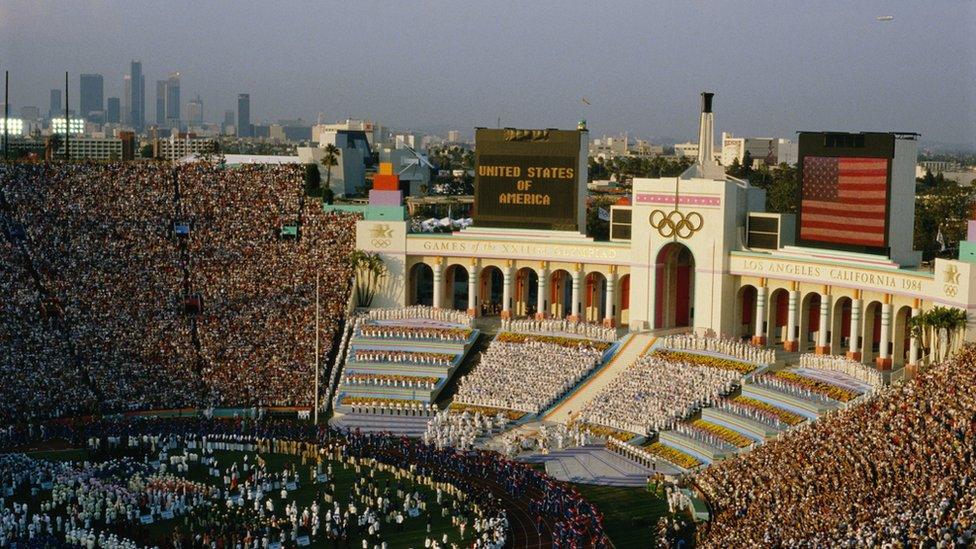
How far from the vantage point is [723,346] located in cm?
6506

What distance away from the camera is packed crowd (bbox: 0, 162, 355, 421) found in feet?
218

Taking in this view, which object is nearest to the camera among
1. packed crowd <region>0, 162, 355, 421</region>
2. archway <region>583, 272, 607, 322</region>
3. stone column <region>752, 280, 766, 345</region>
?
packed crowd <region>0, 162, 355, 421</region>

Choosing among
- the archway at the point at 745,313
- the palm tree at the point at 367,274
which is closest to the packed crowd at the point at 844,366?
the archway at the point at 745,313

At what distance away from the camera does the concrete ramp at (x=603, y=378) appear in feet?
207

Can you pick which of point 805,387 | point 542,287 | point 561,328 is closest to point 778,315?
point 561,328

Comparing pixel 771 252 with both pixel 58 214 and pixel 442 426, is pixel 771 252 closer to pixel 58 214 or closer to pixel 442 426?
pixel 442 426

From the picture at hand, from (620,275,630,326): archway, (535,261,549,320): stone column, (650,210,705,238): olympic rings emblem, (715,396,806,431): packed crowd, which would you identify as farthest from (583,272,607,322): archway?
(715,396,806,431): packed crowd

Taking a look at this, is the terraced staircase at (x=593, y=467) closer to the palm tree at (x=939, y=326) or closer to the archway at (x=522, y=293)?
the palm tree at (x=939, y=326)

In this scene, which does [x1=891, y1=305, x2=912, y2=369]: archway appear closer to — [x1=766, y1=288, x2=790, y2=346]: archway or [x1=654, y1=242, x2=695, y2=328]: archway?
[x1=766, y1=288, x2=790, y2=346]: archway

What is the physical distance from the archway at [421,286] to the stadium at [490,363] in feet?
1.00

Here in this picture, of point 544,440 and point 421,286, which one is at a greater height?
point 421,286

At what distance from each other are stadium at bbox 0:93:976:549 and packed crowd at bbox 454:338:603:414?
0.20 meters

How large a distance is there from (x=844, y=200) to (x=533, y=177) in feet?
57.8

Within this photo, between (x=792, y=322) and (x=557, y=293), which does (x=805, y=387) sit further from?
(x=557, y=293)
